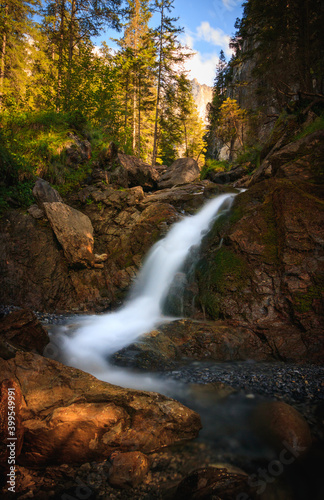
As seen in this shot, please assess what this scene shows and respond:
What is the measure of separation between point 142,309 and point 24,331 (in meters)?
3.72

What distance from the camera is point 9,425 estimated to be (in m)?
2.44

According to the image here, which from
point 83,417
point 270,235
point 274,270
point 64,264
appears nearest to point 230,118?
point 270,235

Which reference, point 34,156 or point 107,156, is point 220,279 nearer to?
point 34,156

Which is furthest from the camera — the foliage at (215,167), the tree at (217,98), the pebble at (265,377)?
the tree at (217,98)

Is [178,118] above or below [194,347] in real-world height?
above

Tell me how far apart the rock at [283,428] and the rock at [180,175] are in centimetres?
1497

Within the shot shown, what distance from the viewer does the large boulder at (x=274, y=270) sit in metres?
5.30

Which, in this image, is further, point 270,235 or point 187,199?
point 187,199

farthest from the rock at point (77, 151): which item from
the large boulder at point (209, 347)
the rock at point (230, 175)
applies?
the rock at point (230, 175)

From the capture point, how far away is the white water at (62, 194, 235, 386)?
201 inches

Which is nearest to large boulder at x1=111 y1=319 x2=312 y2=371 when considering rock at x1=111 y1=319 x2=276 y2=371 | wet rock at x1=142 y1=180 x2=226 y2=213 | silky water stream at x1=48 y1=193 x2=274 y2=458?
rock at x1=111 y1=319 x2=276 y2=371

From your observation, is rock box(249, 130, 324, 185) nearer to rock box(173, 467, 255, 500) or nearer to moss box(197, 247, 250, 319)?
moss box(197, 247, 250, 319)

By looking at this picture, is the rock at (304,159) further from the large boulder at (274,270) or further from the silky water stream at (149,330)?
the silky water stream at (149,330)

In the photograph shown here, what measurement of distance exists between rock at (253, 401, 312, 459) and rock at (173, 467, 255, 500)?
27.7 inches
